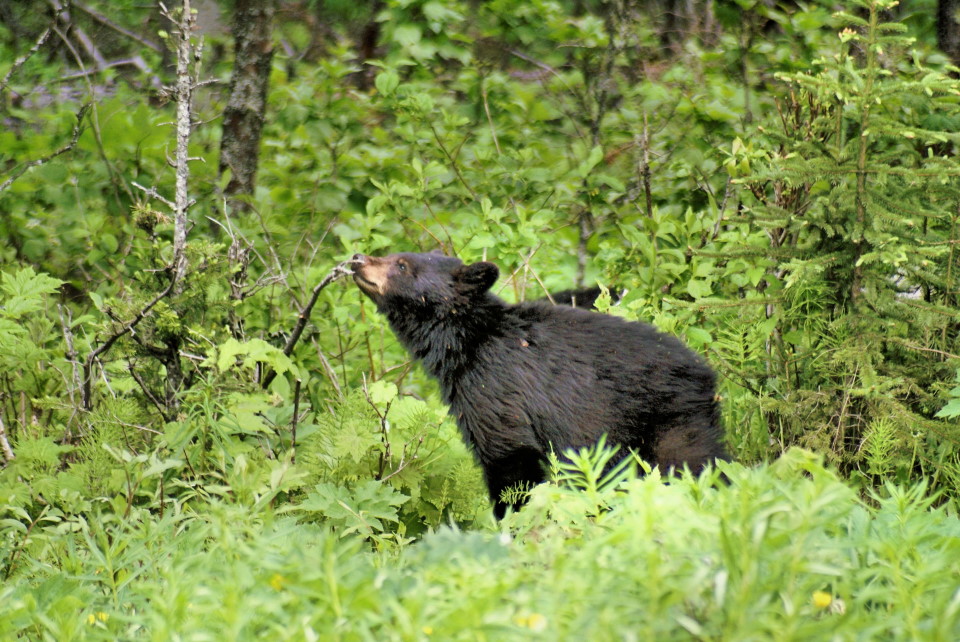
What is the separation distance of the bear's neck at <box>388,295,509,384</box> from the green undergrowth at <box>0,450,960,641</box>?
2.18 m

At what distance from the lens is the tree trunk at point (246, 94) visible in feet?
20.4

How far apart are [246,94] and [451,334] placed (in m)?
2.59

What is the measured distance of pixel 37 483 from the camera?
150 inches

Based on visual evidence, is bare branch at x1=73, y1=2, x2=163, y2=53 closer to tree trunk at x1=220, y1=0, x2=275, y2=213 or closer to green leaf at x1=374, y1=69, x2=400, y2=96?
tree trunk at x1=220, y1=0, x2=275, y2=213

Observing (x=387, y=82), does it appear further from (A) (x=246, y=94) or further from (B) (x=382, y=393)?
(B) (x=382, y=393)

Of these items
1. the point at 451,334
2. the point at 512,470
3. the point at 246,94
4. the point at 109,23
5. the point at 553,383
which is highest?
the point at 109,23

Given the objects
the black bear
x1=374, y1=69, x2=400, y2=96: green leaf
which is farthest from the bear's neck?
x1=374, y1=69, x2=400, y2=96: green leaf

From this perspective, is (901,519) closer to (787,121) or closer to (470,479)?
(470,479)

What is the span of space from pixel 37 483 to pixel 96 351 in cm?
66

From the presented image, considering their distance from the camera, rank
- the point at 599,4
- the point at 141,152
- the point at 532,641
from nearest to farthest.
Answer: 1. the point at 532,641
2. the point at 141,152
3. the point at 599,4

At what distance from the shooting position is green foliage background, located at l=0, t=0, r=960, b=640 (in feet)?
6.11

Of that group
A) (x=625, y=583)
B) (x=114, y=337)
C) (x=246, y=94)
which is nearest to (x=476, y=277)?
(x=114, y=337)

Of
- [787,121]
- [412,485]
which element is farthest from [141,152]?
[787,121]

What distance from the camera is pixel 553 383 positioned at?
169 inches
